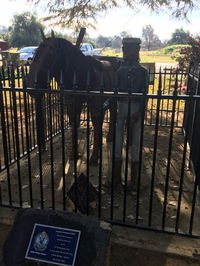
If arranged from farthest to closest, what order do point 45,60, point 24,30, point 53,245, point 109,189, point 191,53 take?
point 24,30 → point 191,53 → point 109,189 → point 45,60 → point 53,245

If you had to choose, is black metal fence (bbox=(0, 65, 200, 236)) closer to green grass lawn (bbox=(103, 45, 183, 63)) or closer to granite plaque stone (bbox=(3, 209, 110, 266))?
granite plaque stone (bbox=(3, 209, 110, 266))

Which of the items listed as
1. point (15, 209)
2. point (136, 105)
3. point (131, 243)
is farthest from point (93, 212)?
point (136, 105)

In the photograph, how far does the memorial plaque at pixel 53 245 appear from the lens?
8.55ft

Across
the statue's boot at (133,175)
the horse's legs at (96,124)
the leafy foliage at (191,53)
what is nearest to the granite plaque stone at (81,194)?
the statue's boot at (133,175)

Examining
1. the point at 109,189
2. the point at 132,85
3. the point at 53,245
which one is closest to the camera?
the point at 53,245

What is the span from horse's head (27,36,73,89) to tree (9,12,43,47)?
5464 cm

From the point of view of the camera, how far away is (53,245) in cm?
267

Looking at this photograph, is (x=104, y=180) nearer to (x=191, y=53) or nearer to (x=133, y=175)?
(x=133, y=175)

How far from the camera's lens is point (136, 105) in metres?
3.99

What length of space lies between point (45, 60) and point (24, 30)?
56.5 m

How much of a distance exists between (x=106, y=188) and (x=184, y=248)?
1.79m

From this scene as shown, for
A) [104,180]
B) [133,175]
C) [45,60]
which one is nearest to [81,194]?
[133,175]

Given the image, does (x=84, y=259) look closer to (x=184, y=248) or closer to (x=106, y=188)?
(x=184, y=248)

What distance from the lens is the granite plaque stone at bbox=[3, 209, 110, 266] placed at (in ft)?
8.57
